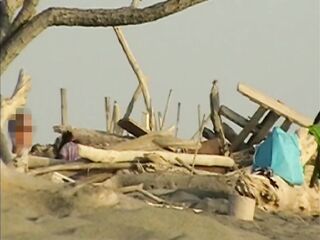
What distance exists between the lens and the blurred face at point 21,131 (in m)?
7.48

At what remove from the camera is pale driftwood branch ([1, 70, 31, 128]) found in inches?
234

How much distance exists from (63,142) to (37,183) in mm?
6023

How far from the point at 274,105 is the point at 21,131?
218 inches

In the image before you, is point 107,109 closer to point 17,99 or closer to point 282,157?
point 282,157

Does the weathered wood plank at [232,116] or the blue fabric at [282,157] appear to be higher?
the weathered wood plank at [232,116]

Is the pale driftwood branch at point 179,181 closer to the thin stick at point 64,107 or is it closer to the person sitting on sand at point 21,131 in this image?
the person sitting on sand at point 21,131

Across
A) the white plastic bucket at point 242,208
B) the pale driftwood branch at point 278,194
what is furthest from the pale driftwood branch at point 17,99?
the pale driftwood branch at point 278,194

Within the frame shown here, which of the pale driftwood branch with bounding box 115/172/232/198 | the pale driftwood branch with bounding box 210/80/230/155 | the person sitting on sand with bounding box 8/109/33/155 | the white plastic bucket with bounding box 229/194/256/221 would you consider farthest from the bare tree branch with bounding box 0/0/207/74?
the pale driftwood branch with bounding box 210/80/230/155

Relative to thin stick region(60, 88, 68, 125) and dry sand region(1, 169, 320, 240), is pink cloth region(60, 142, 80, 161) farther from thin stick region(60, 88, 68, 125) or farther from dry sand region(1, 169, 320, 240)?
dry sand region(1, 169, 320, 240)

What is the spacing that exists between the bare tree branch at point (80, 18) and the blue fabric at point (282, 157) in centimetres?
360

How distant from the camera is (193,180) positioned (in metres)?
10.9

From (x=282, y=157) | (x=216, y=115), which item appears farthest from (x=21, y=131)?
(x=216, y=115)

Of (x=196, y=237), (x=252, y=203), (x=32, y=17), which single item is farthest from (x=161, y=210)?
(x=252, y=203)

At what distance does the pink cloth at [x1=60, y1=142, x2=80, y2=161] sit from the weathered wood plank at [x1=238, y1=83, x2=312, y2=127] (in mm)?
2200
